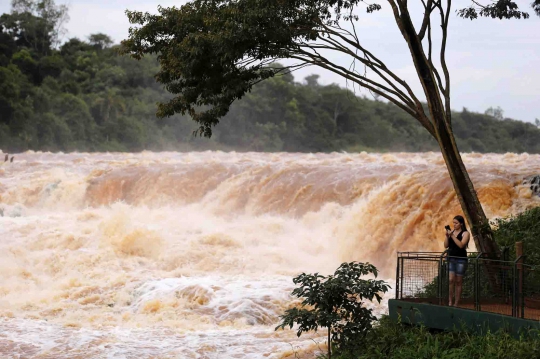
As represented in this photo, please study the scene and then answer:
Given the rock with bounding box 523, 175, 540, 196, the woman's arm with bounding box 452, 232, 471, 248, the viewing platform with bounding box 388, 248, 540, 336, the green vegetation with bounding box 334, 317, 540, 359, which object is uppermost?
the rock with bounding box 523, 175, 540, 196

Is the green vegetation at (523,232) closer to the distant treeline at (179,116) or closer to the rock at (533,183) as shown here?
the rock at (533,183)

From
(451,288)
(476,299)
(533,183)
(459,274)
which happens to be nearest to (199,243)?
(533,183)

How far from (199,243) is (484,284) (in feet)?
27.7

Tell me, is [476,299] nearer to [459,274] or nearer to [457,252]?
[459,274]

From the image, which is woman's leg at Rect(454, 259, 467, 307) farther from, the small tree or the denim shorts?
the small tree

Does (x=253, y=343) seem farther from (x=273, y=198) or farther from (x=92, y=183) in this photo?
(x=92, y=183)

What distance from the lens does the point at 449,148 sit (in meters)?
10.7

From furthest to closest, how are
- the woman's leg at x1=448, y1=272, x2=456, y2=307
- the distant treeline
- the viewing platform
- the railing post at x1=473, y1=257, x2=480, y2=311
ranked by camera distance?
the distant treeline, the woman's leg at x1=448, y1=272, x2=456, y2=307, the railing post at x1=473, y1=257, x2=480, y2=311, the viewing platform

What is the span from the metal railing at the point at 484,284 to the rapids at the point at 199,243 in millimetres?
1727

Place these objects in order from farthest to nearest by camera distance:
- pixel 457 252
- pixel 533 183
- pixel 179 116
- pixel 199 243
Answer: pixel 179 116 < pixel 199 243 < pixel 533 183 < pixel 457 252

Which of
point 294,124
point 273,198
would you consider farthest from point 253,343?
point 294,124

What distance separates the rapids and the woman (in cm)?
238

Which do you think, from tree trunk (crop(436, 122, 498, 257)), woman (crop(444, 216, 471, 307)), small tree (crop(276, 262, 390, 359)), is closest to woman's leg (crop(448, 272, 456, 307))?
woman (crop(444, 216, 471, 307))

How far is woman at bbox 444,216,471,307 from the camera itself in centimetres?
856
